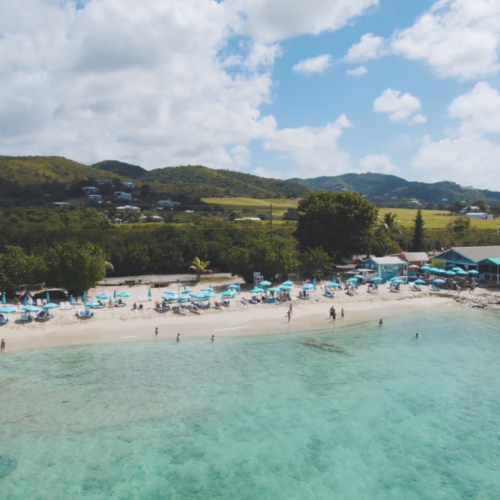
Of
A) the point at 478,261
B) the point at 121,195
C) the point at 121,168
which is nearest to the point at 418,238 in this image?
the point at 478,261

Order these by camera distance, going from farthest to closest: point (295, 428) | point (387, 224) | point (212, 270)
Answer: point (387, 224)
point (212, 270)
point (295, 428)

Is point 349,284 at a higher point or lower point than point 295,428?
higher

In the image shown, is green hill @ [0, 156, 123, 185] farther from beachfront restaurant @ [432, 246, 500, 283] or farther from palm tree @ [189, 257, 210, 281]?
beachfront restaurant @ [432, 246, 500, 283]

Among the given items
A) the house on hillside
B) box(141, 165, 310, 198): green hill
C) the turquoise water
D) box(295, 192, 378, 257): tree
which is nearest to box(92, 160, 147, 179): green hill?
box(141, 165, 310, 198): green hill

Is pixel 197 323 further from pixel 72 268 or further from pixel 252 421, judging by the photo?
pixel 252 421

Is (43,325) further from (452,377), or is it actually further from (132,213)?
(132,213)

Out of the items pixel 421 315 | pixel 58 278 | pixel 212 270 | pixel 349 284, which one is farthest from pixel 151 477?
pixel 212 270
